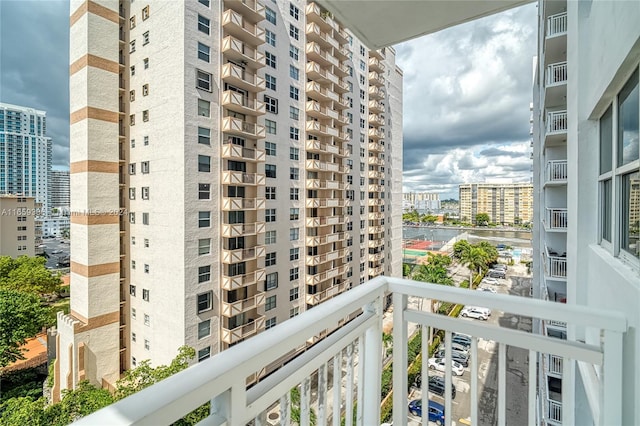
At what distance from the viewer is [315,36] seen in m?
8.91

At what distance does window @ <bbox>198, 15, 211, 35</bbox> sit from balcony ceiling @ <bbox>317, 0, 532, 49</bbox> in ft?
21.0

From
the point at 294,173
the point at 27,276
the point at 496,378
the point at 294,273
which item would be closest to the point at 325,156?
the point at 294,173

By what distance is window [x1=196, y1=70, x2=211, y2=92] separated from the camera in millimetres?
6036

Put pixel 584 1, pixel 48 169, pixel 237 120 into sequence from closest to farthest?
pixel 584 1 < pixel 237 120 < pixel 48 169

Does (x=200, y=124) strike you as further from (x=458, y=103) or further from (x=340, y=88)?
(x=340, y=88)

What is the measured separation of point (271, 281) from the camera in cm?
790

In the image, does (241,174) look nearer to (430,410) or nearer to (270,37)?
(270,37)

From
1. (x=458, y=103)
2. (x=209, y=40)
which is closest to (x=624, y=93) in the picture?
(x=458, y=103)

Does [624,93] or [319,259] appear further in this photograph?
[319,259]

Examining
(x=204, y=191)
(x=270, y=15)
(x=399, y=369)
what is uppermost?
(x=270, y=15)

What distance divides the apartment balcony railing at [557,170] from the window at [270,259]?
623 cm

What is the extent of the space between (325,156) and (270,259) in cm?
418

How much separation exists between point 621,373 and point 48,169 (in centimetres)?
986

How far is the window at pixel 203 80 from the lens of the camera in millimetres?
6036
